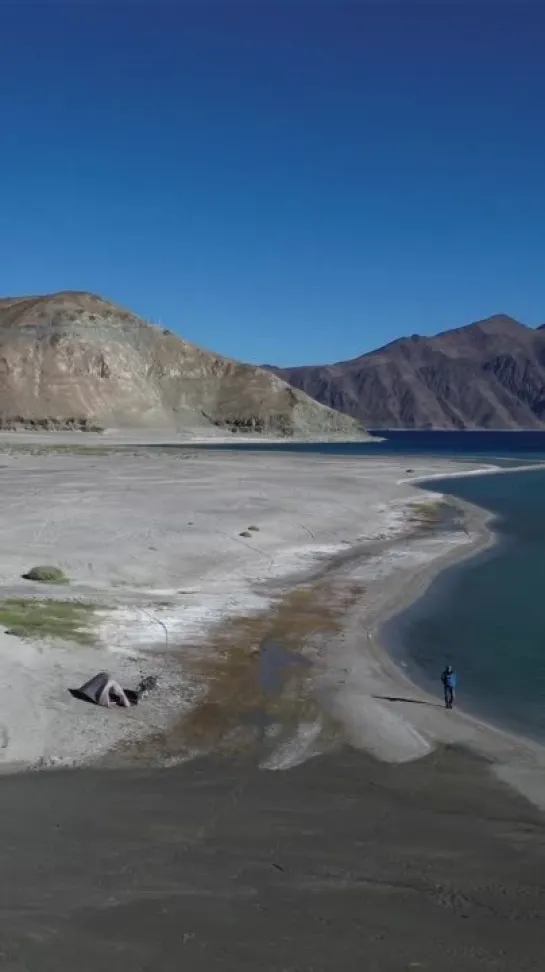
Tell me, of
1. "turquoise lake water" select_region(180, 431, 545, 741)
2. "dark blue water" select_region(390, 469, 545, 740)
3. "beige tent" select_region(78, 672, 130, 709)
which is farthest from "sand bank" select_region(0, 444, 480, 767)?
"turquoise lake water" select_region(180, 431, 545, 741)

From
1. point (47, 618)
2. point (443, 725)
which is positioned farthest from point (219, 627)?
point (443, 725)


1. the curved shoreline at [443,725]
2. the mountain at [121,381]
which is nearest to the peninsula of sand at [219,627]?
the curved shoreline at [443,725]

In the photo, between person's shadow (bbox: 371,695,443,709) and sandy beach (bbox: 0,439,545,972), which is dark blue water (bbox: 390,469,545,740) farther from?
sandy beach (bbox: 0,439,545,972)

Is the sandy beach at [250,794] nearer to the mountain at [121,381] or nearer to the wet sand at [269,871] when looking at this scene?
the wet sand at [269,871]

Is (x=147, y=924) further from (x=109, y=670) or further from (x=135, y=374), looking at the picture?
(x=135, y=374)

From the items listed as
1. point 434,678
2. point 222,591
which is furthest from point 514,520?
point 434,678

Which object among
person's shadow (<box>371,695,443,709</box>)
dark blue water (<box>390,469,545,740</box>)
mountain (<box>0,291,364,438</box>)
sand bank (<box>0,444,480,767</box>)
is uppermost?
mountain (<box>0,291,364,438</box>)
